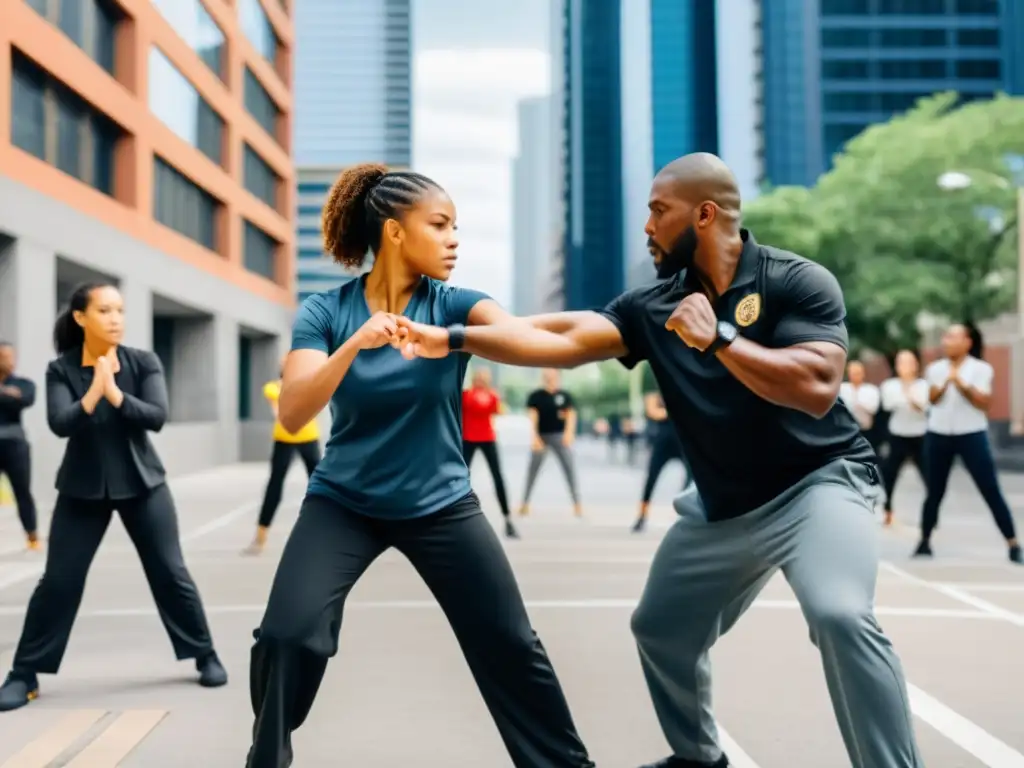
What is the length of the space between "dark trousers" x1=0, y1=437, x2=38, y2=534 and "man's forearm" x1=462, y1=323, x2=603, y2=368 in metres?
9.14

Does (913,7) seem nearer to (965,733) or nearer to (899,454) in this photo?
(899,454)

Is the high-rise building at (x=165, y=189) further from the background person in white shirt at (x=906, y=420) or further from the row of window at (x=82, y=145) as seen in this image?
the background person in white shirt at (x=906, y=420)

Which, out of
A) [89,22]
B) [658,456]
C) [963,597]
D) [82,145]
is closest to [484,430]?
[658,456]

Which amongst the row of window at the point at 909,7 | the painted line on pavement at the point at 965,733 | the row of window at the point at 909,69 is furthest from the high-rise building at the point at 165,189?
the row of window at the point at 909,7

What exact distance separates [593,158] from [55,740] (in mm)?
169396

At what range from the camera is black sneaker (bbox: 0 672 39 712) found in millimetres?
5434

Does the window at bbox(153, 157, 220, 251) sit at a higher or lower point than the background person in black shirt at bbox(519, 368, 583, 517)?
higher

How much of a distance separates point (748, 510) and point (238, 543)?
9.92 metres

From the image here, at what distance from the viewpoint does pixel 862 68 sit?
288 feet

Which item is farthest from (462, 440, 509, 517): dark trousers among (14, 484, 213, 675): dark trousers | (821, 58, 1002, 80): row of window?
(821, 58, 1002, 80): row of window

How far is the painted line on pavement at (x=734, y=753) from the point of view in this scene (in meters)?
4.58

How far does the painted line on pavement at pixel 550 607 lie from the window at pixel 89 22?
16257mm

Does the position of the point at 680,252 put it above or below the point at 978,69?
below

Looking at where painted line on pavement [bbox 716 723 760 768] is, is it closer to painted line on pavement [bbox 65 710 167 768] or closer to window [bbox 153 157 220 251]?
painted line on pavement [bbox 65 710 167 768]
